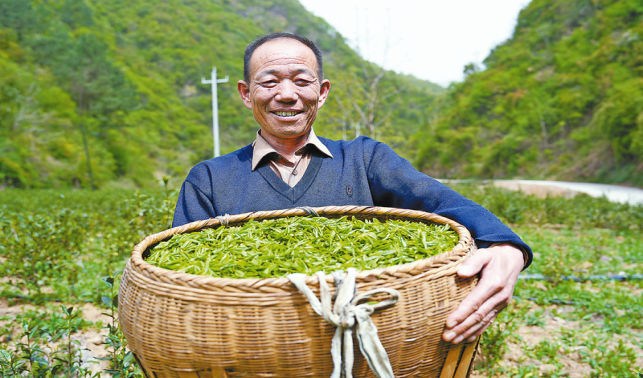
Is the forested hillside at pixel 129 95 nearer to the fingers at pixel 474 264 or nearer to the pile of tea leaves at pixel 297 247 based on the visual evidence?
the pile of tea leaves at pixel 297 247

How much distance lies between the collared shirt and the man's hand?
0.96 meters

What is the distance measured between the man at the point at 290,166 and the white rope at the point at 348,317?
79 cm

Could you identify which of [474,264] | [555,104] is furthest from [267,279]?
[555,104]

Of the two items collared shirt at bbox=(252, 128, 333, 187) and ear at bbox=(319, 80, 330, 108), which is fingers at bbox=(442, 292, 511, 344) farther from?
ear at bbox=(319, 80, 330, 108)

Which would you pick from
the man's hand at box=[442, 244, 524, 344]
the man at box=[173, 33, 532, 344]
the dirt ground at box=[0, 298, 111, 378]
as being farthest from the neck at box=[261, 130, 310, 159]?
the dirt ground at box=[0, 298, 111, 378]

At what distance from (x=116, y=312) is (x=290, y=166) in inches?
90.4

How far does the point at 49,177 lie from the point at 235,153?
30037mm

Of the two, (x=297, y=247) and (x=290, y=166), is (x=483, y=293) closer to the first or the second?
(x=297, y=247)

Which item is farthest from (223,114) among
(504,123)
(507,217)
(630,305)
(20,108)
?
(630,305)

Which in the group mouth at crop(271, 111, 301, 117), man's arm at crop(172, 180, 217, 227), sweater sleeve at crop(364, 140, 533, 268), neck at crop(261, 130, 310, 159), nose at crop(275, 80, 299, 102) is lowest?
man's arm at crop(172, 180, 217, 227)

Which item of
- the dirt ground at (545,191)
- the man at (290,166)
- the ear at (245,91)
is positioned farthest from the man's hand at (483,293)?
the dirt ground at (545,191)

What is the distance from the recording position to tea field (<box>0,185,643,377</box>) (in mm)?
2132

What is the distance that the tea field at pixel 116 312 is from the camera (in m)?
2.13

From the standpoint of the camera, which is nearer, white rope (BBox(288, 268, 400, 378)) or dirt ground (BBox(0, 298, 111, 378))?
white rope (BBox(288, 268, 400, 378))
